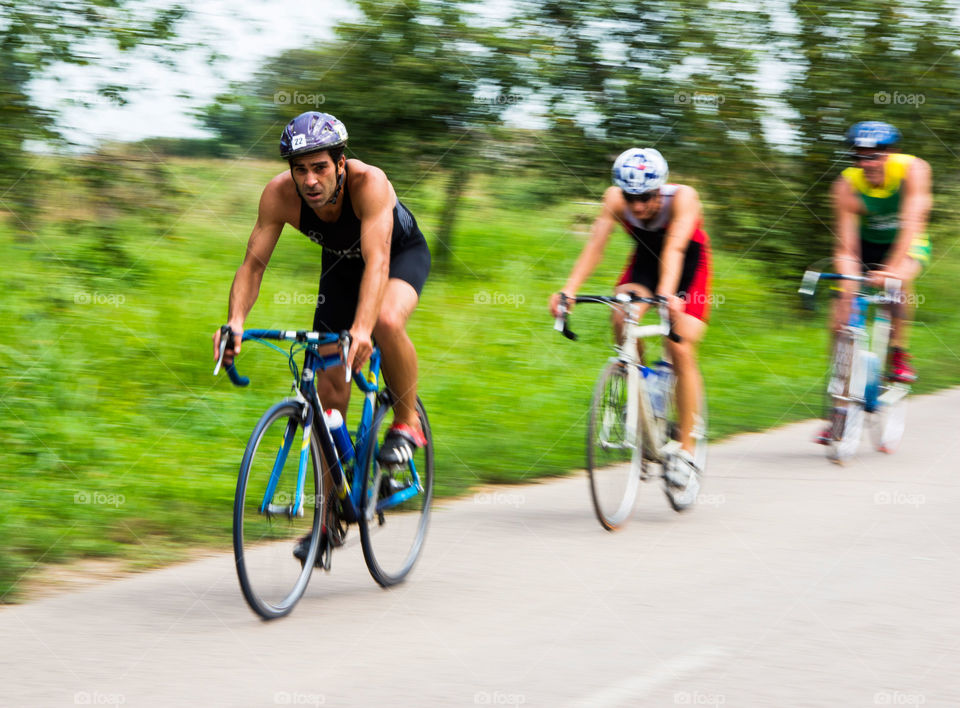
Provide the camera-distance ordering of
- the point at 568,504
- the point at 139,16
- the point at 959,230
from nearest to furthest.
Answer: the point at 568,504, the point at 139,16, the point at 959,230

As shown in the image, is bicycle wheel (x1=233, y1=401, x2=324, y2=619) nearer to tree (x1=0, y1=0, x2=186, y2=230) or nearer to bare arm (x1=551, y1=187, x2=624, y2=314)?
bare arm (x1=551, y1=187, x2=624, y2=314)

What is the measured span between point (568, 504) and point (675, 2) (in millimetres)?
9028

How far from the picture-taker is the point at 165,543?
19.8ft

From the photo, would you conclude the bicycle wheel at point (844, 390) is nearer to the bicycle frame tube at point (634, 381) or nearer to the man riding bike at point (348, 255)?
the bicycle frame tube at point (634, 381)

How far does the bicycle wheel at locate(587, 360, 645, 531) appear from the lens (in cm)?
642

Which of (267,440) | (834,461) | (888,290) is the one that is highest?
(267,440)

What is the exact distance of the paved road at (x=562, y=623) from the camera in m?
4.09

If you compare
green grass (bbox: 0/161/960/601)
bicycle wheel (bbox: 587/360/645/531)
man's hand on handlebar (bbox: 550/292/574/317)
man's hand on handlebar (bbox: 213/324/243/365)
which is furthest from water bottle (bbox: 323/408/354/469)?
man's hand on handlebar (bbox: 550/292/574/317)

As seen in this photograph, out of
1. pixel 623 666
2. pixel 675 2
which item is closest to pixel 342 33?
pixel 675 2

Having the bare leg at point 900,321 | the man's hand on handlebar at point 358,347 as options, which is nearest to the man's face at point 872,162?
the bare leg at point 900,321

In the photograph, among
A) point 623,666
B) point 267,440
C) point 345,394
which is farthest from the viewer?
point 345,394

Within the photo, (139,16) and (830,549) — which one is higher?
(139,16)

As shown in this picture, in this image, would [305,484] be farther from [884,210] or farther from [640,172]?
[884,210]

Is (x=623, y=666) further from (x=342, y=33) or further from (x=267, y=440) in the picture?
(x=342, y=33)
